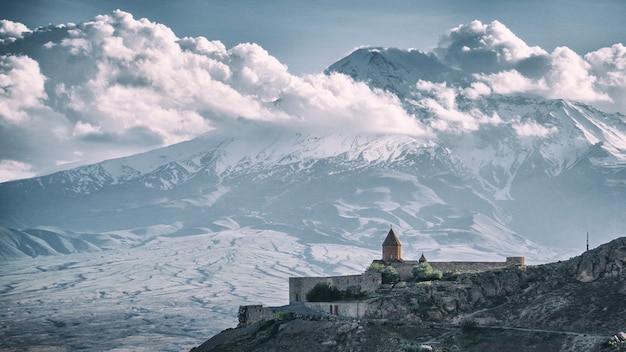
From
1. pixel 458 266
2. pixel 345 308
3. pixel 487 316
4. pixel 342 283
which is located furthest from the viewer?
pixel 458 266

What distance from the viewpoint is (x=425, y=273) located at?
338ft

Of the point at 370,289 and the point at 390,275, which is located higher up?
the point at 390,275

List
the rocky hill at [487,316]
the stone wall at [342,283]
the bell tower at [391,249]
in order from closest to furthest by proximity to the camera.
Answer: the rocky hill at [487,316], the stone wall at [342,283], the bell tower at [391,249]

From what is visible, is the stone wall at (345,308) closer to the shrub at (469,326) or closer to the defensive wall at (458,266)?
the defensive wall at (458,266)

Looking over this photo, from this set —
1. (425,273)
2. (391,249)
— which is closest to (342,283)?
(425,273)

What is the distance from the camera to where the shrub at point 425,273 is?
10236 cm

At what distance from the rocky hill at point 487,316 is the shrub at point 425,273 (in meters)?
1.87

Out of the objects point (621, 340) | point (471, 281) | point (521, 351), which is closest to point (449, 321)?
point (471, 281)

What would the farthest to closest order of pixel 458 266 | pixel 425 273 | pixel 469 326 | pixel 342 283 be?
pixel 458 266
pixel 342 283
pixel 425 273
pixel 469 326

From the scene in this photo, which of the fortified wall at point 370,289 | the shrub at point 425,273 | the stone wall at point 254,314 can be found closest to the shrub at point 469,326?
the fortified wall at point 370,289

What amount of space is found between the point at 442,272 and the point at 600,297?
2100cm

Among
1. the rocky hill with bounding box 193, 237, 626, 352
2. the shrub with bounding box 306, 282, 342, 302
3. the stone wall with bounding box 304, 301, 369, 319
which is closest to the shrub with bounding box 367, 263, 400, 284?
the rocky hill with bounding box 193, 237, 626, 352

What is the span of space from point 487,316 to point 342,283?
61.2ft

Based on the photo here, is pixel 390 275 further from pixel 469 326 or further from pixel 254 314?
pixel 469 326
